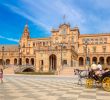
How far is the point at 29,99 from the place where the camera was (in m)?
10.5

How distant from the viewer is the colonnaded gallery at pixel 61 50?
6756 cm

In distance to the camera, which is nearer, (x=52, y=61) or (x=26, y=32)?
(x=52, y=61)

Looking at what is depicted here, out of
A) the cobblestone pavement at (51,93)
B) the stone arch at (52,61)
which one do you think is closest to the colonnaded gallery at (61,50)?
the stone arch at (52,61)

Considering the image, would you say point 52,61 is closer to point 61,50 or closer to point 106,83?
point 61,50

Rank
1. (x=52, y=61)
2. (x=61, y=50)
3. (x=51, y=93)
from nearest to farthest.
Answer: (x=51, y=93) → (x=61, y=50) → (x=52, y=61)

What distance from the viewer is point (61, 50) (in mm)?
66438

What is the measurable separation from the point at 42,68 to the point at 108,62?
108 feet

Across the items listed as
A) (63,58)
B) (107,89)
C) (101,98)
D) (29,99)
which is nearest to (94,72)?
(107,89)

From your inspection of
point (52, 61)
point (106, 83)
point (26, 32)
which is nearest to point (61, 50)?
point (52, 61)

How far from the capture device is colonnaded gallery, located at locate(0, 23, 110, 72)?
67.6 metres

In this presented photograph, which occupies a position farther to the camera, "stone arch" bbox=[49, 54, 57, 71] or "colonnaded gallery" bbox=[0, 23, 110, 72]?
"stone arch" bbox=[49, 54, 57, 71]

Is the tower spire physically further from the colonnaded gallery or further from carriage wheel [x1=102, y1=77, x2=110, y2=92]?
carriage wheel [x1=102, y1=77, x2=110, y2=92]

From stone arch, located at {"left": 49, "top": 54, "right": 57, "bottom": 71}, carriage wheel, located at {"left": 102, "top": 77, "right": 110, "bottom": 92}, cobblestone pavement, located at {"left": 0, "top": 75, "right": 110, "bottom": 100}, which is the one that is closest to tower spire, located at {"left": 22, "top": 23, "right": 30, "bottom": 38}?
stone arch, located at {"left": 49, "top": 54, "right": 57, "bottom": 71}

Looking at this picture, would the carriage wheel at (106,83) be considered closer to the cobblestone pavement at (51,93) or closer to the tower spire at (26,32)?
the cobblestone pavement at (51,93)
